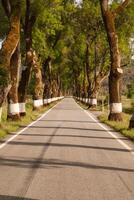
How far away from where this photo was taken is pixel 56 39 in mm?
61719

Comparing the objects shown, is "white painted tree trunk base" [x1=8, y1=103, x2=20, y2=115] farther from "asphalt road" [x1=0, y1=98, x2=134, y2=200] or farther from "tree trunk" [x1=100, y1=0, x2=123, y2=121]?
"asphalt road" [x1=0, y1=98, x2=134, y2=200]

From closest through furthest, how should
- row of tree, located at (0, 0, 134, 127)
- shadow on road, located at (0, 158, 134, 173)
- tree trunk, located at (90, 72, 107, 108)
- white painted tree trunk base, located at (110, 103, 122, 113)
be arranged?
1. shadow on road, located at (0, 158, 134, 173)
2. row of tree, located at (0, 0, 134, 127)
3. white painted tree trunk base, located at (110, 103, 122, 113)
4. tree trunk, located at (90, 72, 107, 108)

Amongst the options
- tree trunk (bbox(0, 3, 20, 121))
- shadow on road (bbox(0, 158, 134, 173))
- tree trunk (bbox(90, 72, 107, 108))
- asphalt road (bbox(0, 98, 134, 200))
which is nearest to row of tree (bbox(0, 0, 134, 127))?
tree trunk (bbox(0, 3, 20, 121))

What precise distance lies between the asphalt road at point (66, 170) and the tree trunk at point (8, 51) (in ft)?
18.0

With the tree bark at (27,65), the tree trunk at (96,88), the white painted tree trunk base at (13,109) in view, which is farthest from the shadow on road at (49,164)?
the tree trunk at (96,88)

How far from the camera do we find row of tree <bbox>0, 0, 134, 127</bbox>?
28617 mm

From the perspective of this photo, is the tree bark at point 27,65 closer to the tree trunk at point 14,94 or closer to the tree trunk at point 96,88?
the tree trunk at point 14,94

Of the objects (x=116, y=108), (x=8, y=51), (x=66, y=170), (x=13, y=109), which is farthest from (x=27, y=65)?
(x=66, y=170)

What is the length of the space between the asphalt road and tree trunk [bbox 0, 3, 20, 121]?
5.48 metres

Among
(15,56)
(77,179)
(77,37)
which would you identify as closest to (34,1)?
(15,56)

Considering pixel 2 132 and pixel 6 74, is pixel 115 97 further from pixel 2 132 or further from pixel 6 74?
pixel 2 132

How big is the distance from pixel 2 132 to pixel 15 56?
9882mm

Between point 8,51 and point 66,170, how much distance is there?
574 inches

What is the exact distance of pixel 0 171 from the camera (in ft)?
38.5
